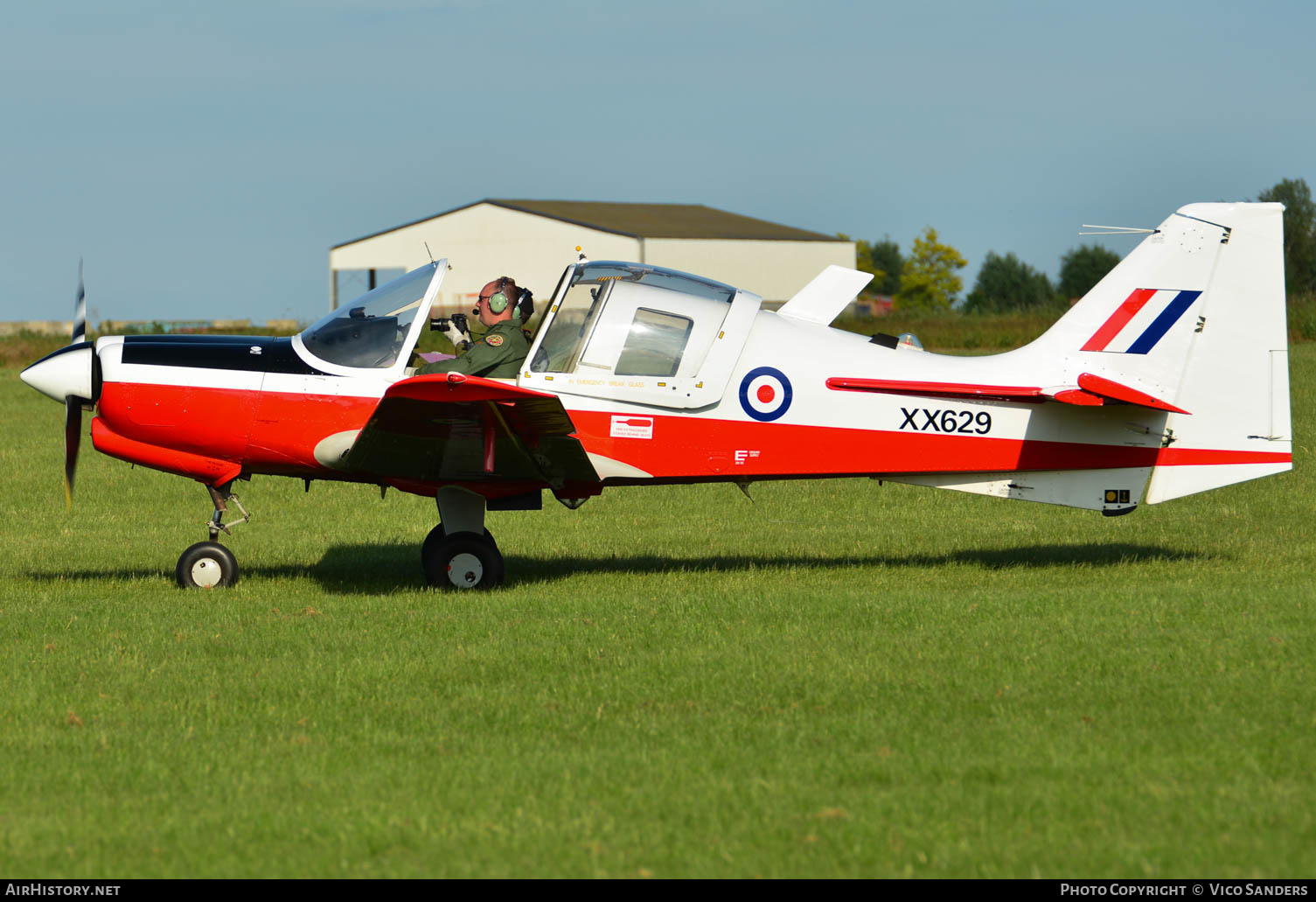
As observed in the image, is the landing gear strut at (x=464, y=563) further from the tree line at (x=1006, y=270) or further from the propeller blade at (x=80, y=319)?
the tree line at (x=1006, y=270)

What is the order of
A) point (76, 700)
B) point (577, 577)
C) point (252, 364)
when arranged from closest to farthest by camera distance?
point (76, 700) < point (252, 364) < point (577, 577)

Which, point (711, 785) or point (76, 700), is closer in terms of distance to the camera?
point (711, 785)

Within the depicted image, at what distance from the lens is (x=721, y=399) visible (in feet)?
30.3

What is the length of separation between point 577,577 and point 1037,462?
3.58 meters

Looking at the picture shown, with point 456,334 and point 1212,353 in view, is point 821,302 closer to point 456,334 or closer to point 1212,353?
point 456,334

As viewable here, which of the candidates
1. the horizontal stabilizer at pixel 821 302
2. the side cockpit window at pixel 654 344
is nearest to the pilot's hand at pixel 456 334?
the side cockpit window at pixel 654 344

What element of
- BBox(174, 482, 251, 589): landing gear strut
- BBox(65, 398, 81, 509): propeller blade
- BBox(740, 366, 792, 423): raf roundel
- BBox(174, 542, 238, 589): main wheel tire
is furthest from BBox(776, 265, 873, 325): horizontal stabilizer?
BBox(65, 398, 81, 509): propeller blade

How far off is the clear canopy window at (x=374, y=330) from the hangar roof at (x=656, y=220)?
5654 centimetres

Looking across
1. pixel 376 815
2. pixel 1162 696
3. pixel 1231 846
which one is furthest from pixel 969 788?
pixel 376 815

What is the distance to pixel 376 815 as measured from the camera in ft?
15.3

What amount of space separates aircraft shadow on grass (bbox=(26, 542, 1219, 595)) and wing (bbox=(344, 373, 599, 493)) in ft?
3.22

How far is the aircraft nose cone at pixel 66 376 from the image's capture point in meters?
8.99

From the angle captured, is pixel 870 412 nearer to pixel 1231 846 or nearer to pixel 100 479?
pixel 1231 846

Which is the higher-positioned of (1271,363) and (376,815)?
(1271,363)
